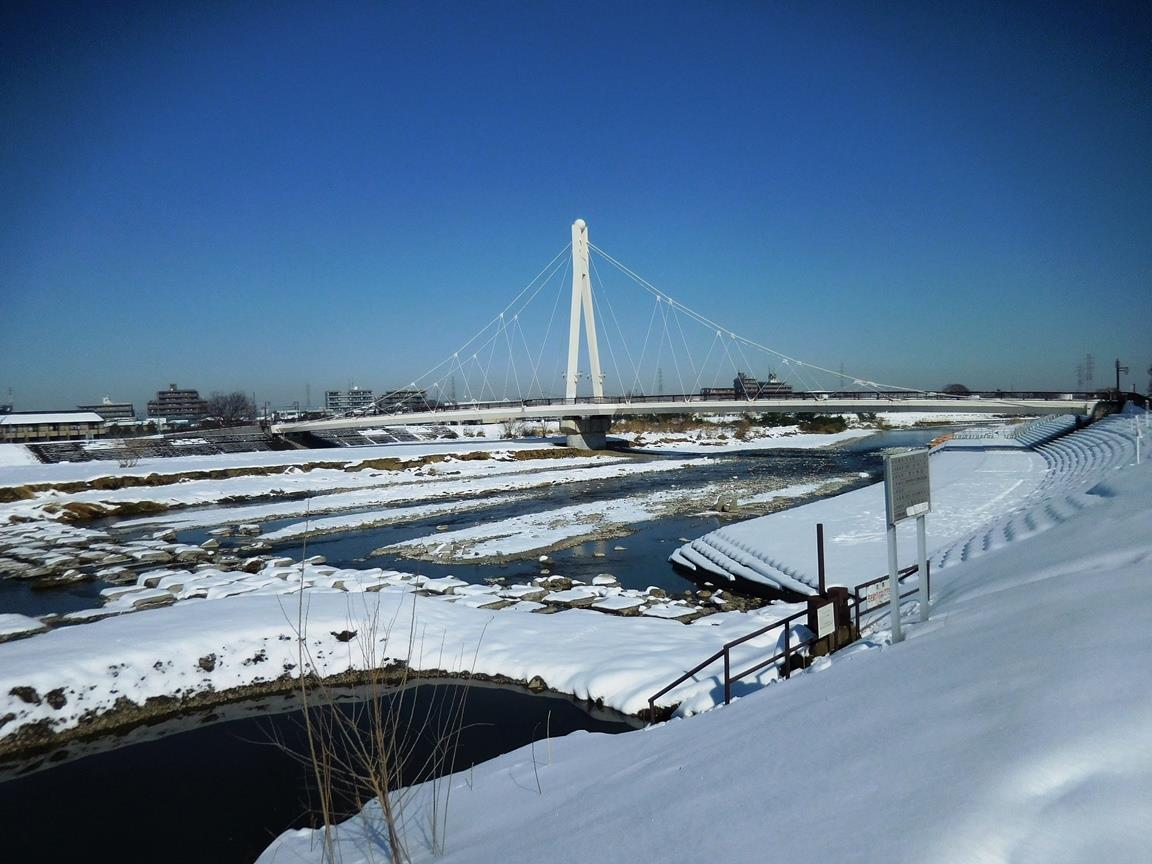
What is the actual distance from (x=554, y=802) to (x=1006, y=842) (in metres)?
2.97

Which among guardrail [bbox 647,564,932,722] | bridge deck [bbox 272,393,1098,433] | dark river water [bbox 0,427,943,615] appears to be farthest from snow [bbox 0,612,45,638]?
bridge deck [bbox 272,393,1098,433]

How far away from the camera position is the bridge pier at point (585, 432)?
46.2 meters

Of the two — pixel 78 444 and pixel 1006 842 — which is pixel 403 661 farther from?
pixel 78 444

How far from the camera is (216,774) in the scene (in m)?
6.58

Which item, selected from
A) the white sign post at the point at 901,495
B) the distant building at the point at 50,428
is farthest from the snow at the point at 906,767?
the distant building at the point at 50,428

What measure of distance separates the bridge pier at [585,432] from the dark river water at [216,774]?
37.7 metres

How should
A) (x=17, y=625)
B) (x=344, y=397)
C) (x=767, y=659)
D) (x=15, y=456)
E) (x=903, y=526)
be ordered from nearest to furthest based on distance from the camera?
(x=767, y=659) → (x=17, y=625) → (x=903, y=526) → (x=15, y=456) → (x=344, y=397)

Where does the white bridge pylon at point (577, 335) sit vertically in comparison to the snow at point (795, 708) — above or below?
above

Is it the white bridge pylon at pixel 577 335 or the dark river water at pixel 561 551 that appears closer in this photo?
the dark river water at pixel 561 551

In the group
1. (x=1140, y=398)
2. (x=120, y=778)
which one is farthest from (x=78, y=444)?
(x=1140, y=398)

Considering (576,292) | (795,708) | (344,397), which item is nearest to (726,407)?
(576,292)

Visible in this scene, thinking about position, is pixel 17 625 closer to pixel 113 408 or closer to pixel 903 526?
pixel 903 526

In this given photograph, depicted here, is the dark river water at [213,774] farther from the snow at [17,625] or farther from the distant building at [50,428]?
the distant building at [50,428]

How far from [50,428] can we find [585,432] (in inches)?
1424
